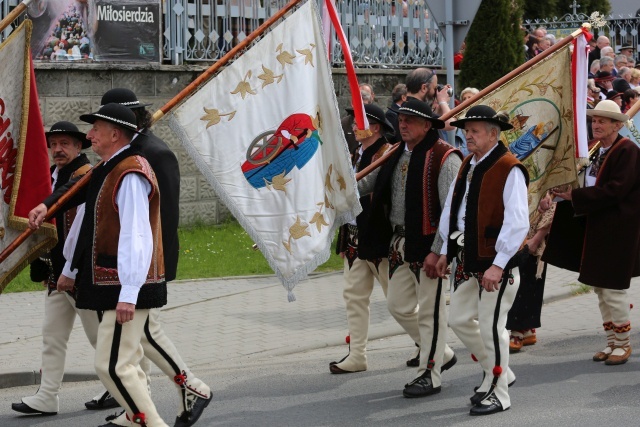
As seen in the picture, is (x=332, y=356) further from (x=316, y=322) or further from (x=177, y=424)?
(x=177, y=424)

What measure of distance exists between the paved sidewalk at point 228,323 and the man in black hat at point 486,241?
7.29 feet

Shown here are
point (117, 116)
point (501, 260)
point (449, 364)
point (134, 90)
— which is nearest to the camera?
point (117, 116)

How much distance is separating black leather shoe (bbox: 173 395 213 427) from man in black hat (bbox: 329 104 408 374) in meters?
1.72

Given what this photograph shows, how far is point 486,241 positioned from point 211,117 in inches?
70.4

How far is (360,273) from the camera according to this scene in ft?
26.5

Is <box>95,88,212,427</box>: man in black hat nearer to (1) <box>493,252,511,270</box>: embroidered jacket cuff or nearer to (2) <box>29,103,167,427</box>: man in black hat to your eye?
(2) <box>29,103,167,427</box>: man in black hat

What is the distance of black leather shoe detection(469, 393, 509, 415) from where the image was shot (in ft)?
22.3

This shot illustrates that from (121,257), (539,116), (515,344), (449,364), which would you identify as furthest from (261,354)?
(121,257)

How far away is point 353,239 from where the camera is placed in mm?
8031

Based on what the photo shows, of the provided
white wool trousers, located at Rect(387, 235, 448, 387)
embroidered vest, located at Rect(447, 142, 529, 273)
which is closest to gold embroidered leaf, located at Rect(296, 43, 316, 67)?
embroidered vest, located at Rect(447, 142, 529, 273)

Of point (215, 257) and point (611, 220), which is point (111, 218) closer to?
point (611, 220)

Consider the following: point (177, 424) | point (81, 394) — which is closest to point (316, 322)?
point (81, 394)

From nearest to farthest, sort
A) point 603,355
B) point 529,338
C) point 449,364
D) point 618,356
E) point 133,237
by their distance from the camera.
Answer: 1. point 133,237
2. point 449,364
3. point 618,356
4. point 603,355
5. point 529,338

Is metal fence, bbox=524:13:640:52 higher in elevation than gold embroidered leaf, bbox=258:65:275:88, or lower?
higher
